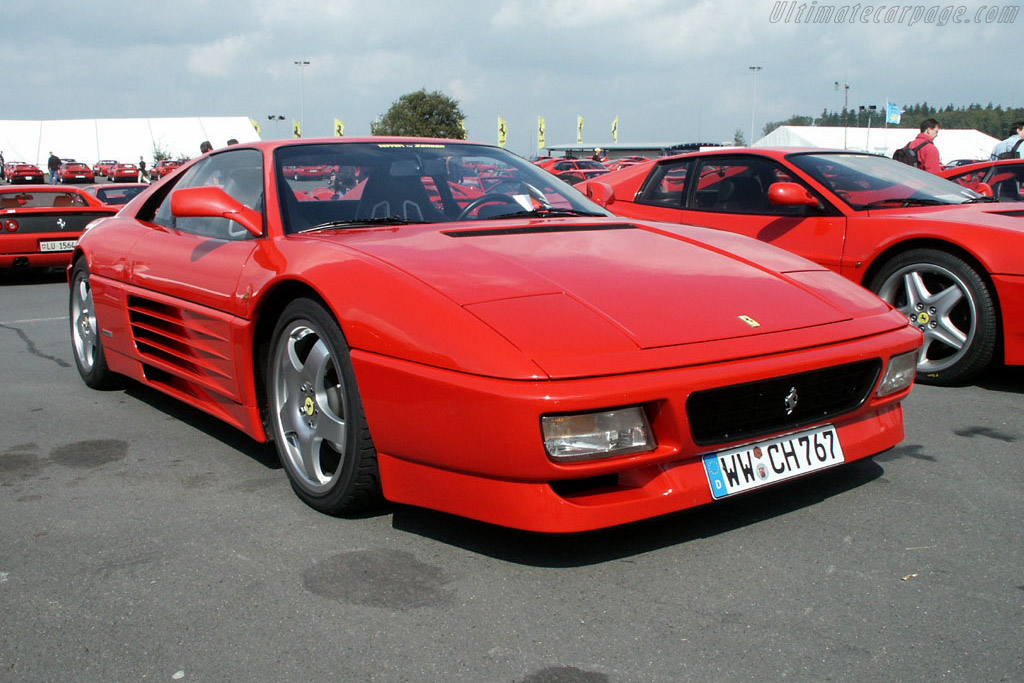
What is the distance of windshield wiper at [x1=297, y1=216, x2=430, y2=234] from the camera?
329cm

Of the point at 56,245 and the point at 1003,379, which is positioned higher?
the point at 56,245

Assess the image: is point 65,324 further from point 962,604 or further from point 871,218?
point 962,604

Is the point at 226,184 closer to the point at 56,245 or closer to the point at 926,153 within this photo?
the point at 56,245

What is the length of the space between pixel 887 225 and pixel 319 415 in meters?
3.39

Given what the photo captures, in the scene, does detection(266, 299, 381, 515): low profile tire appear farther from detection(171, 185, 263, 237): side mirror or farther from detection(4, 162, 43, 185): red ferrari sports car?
detection(4, 162, 43, 185): red ferrari sports car

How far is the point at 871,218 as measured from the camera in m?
5.06

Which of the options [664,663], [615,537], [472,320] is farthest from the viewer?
[615,537]

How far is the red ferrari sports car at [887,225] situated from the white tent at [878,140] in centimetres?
5112

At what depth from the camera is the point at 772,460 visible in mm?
2559

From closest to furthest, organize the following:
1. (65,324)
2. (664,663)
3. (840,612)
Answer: (664,663) → (840,612) → (65,324)

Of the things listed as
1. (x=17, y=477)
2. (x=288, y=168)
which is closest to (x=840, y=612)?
(x=288, y=168)

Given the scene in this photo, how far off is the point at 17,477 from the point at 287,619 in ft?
5.53

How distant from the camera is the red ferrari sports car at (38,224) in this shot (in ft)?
34.0

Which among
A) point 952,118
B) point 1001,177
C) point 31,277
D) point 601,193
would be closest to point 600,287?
point 601,193
